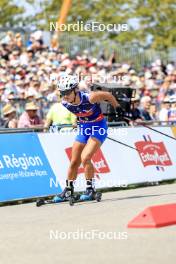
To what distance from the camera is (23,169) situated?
46.5 ft

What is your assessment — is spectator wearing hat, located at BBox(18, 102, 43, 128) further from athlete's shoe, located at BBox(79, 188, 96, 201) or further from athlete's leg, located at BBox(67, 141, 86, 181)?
athlete's shoe, located at BBox(79, 188, 96, 201)

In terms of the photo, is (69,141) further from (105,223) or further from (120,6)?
(120,6)

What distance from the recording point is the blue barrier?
1382cm

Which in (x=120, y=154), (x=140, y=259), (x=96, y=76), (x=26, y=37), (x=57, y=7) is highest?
(x=57, y=7)

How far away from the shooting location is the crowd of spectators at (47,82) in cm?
1669

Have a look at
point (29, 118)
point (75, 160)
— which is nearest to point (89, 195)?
point (75, 160)

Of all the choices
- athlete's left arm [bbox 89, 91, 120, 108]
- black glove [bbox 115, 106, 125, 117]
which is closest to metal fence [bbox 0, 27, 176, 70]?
black glove [bbox 115, 106, 125, 117]

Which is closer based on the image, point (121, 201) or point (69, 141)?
point (121, 201)

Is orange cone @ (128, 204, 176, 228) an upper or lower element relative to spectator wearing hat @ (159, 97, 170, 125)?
lower

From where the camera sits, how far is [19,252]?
28.2 feet

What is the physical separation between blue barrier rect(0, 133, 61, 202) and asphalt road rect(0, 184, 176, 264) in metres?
0.43

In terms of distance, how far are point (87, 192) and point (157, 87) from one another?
13773 mm

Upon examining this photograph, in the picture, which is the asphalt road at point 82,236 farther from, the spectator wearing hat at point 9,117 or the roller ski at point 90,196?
the spectator wearing hat at point 9,117

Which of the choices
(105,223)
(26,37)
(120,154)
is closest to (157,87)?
(26,37)
